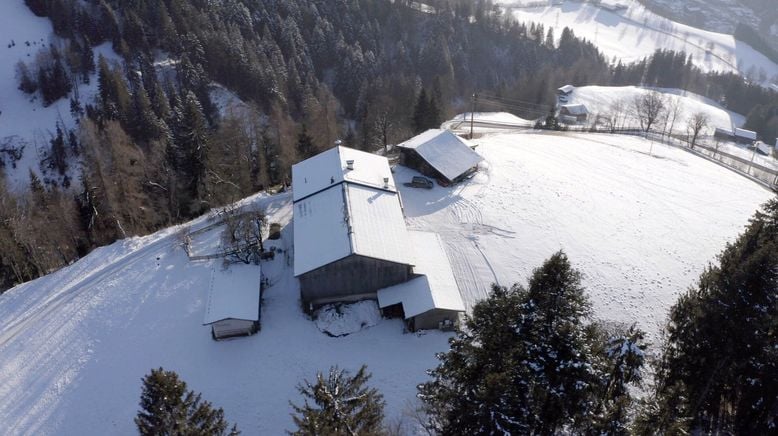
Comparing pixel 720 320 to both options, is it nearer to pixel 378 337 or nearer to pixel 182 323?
pixel 378 337

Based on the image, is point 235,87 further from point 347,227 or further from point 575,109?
point 347,227

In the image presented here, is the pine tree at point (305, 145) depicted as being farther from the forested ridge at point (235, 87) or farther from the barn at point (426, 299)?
the barn at point (426, 299)

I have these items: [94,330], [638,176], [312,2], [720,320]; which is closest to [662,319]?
[720,320]

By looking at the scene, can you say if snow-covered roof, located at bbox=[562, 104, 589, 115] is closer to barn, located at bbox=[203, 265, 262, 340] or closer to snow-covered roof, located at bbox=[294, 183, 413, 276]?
snow-covered roof, located at bbox=[294, 183, 413, 276]

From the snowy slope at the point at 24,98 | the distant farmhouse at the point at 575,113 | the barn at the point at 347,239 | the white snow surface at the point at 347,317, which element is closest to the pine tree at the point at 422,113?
the barn at the point at 347,239

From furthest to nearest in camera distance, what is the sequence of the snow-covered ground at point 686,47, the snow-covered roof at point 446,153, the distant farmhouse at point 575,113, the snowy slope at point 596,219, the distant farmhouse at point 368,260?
the snow-covered ground at point 686,47, the distant farmhouse at point 575,113, the snow-covered roof at point 446,153, the snowy slope at point 596,219, the distant farmhouse at point 368,260
